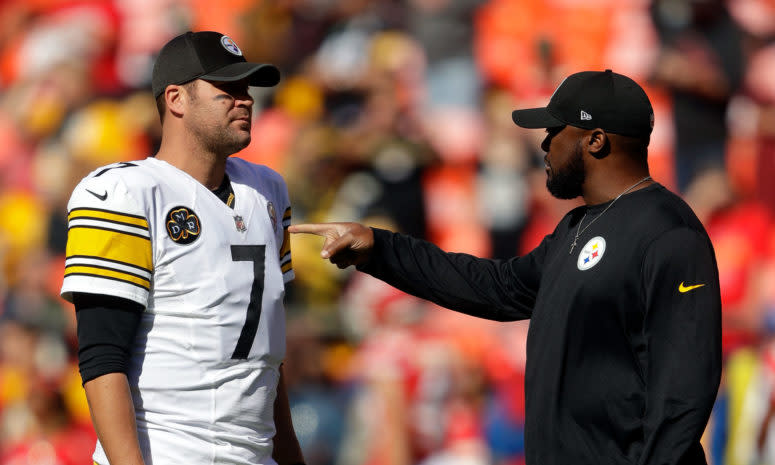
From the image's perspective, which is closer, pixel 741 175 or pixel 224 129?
pixel 224 129

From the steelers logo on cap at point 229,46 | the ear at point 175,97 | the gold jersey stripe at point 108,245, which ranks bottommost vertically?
the gold jersey stripe at point 108,245

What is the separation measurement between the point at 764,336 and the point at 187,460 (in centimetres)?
352

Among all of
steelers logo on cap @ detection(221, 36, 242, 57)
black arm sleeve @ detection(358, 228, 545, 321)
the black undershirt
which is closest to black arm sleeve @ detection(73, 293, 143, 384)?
the black undershirt

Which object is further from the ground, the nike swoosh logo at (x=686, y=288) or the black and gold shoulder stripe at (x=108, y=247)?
the black and gold shoulder stripe at (x=108, y=247)

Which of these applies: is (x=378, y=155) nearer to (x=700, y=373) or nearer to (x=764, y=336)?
(x=764, y=336)

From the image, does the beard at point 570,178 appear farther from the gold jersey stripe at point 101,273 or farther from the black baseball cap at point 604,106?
the gold jersey stripe at point 101,273

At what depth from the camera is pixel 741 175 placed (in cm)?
548

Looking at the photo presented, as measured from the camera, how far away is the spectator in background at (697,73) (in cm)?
545

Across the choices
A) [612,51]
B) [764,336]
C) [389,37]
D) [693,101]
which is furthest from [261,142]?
[764,336]

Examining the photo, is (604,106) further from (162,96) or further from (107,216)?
(107,216)

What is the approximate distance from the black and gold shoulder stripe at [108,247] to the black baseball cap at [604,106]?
115cm

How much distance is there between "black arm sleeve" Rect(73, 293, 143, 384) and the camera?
244cm

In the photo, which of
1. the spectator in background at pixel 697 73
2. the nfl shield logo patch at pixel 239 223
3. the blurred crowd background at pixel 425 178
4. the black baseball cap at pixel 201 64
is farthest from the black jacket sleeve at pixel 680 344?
the spectator in background at pixel 697 73

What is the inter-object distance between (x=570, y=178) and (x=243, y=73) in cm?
92
